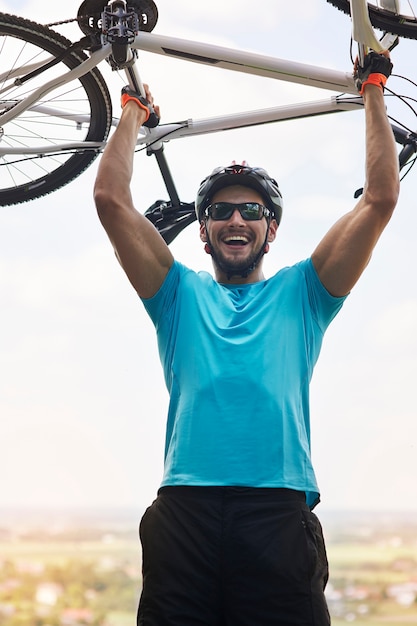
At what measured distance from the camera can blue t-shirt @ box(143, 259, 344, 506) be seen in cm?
197

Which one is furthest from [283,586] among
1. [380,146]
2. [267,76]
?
[267,76]

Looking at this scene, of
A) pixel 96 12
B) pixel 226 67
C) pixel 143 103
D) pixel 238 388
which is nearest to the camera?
pixel 238 388

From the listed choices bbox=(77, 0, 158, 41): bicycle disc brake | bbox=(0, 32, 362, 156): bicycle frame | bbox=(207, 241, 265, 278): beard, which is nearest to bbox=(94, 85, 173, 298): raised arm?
bbox=(207, 241, 265, 278): beard

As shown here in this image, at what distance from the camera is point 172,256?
92.5 inches

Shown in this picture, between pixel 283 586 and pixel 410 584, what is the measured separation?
21.1 feet

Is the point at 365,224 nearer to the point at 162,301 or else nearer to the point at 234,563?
the point at 162,301

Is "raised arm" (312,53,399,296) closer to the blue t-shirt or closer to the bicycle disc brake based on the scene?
the blue t-shirt

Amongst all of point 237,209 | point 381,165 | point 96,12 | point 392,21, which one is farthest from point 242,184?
point 96,12

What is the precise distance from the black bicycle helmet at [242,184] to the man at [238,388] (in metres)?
0.05

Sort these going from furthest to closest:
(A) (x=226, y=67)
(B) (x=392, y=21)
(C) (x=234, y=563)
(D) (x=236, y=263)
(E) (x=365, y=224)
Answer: (A) (x=226, y=67)
(B) (x=392, y=21)
(D) (x=236, y=263)
(E) (x=365, y=224)
(C) (x=234, y=563)

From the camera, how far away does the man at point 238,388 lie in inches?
72.9

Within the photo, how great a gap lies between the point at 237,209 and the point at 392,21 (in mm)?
1076

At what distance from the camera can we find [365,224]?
220cm

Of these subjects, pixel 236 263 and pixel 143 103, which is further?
pixel 143 103
